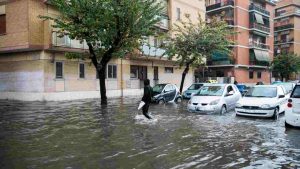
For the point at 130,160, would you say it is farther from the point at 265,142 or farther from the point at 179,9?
the point at 179,9

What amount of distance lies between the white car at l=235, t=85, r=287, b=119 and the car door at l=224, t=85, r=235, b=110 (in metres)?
1.23

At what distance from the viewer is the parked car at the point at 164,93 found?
22641 millimetres

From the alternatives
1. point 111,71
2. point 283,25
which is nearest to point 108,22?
point 111,71

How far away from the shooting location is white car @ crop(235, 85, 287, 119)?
14.4 metres

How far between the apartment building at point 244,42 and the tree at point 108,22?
31.9 metres

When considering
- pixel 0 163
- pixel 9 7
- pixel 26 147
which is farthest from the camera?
pixel 9 7

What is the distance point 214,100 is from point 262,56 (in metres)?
43.9

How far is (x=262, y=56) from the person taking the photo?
186ft

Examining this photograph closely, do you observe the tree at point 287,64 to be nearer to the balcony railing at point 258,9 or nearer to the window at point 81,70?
the balcony railing at point 258,9

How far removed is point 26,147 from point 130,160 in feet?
9.85

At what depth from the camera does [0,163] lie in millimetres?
7008

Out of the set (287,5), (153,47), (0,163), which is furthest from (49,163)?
(287,5)

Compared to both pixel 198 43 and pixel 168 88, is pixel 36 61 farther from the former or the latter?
pixel 198 43

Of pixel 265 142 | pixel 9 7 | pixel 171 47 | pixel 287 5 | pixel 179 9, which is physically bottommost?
pixel 265 142
